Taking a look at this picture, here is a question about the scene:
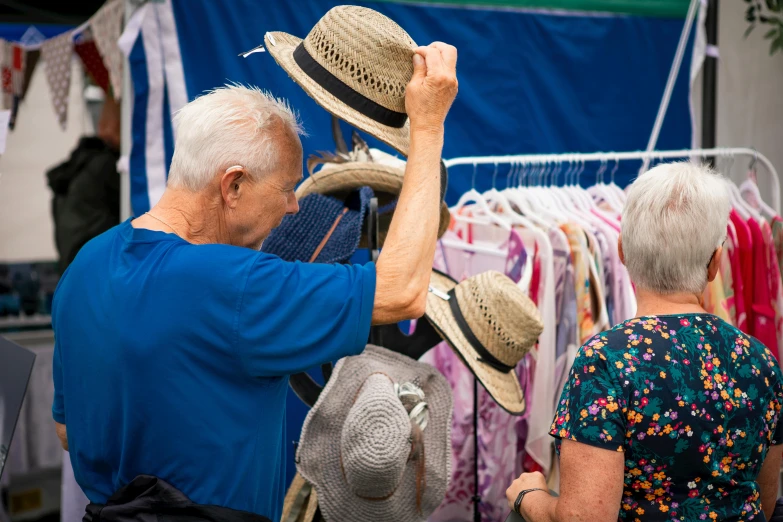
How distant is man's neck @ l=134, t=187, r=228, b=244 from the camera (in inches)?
56.1

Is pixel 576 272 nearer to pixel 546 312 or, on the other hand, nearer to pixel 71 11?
pixel 546 312

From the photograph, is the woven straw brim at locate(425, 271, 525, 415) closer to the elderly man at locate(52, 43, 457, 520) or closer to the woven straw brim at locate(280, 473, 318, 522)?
the woven straw brim at locate(280, 473, 318, 522)

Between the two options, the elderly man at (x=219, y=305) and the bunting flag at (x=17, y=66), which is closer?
the elderly man at (x=219, y=305)

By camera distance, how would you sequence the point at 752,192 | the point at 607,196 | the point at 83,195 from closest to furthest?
the point at 607,196, the point at 752,192, the point at 83,195

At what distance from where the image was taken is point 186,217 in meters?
1.43

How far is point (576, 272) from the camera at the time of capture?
263cm

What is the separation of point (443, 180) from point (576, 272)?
2.97 ft

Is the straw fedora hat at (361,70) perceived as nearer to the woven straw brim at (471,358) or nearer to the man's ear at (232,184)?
the man's ear at (232,184)

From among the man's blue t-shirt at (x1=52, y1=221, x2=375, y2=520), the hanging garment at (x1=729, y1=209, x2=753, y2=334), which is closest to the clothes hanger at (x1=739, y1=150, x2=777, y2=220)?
the hanging garment at (x1=729, y1=209, x2=753, y2=334)

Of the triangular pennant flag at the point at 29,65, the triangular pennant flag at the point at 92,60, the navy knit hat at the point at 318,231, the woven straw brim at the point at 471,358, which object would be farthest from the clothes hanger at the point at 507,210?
the triangular pennant flag at the point at 29,65

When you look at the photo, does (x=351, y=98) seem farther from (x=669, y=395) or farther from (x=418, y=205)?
(x=669, y=395)

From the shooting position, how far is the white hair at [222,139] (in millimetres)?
1386

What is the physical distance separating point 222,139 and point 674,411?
94 cm

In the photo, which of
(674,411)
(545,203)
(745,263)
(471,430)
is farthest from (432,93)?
(745,263)
